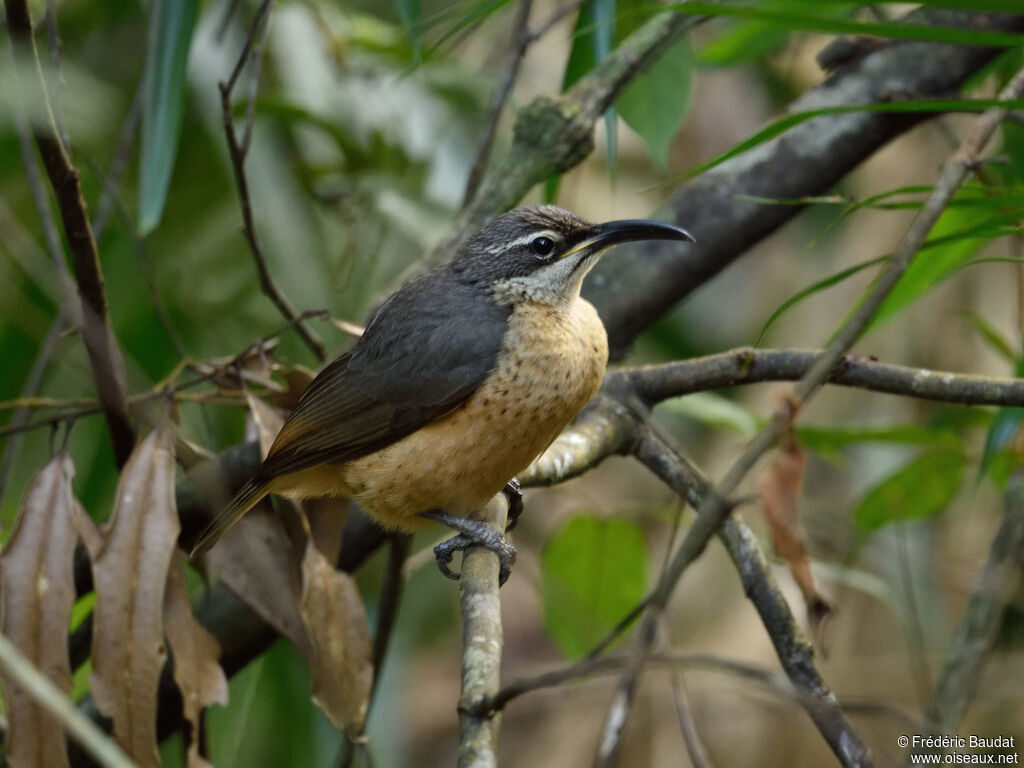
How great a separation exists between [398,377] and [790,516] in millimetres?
1408

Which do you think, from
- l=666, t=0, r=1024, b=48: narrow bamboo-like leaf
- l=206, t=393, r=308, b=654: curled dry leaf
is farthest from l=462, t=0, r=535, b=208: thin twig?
l=666, t=0, r=1024, b=48: narrow bamboo-like leaf

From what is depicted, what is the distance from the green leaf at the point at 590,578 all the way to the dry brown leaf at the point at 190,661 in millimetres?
1536

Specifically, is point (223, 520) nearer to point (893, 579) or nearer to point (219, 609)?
point (219, 609)

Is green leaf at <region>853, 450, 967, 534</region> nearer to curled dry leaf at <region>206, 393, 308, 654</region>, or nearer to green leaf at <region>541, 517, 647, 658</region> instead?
green leaf at <region>541, 517, 647, 658</region>

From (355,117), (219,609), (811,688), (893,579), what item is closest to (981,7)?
(811,688)

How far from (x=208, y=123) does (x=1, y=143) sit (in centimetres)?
96

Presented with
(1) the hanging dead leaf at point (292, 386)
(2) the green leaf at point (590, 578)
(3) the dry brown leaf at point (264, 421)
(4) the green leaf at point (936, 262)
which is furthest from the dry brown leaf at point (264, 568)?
(4) the green leaf at point (936, 262)

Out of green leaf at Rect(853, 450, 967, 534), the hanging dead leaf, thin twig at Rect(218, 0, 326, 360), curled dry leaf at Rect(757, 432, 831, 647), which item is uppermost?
thin twig at Rect(218, 0, 326, 360)

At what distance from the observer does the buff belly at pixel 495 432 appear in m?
3.27

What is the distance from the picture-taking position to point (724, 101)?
9.77 meters

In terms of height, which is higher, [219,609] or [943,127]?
[943,127]

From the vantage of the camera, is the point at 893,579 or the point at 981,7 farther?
the point at 893,579

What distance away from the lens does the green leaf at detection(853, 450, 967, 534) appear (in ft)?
13.6

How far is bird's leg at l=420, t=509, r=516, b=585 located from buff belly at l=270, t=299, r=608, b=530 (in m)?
0.05
